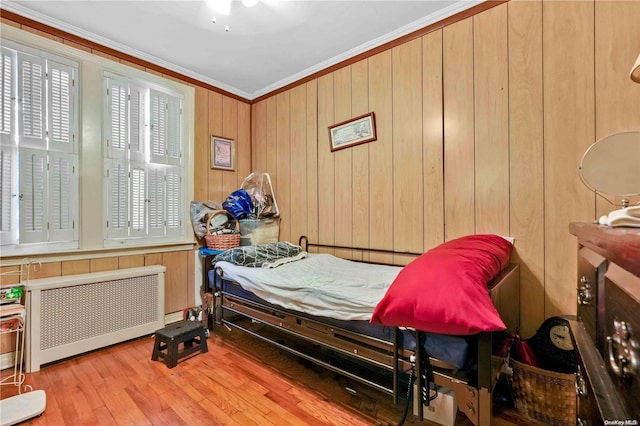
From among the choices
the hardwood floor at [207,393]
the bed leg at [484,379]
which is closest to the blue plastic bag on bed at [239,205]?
the hardwood floor at [207,393]

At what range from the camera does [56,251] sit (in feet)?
7.31

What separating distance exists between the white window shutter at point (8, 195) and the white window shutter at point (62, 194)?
0.65ft

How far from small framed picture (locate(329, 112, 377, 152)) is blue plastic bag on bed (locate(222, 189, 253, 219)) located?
1.09 meters

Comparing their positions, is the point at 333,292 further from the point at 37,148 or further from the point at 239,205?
the point at 37,148

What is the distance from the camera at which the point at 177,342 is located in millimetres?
2098

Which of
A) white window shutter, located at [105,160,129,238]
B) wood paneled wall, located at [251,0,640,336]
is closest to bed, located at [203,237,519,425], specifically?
wood paneled wall, located at [251,0,640,336]

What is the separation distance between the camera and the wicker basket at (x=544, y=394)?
4.44 feet

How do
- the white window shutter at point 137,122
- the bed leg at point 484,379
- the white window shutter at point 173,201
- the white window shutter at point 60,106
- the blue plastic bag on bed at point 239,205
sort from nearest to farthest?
the bed leg at point 484,379
the white window shutter at point 60,106
the white window shutter at point 137,122
the white window shutter at point 173,201
the blue plastic bag on bed at point 239,205

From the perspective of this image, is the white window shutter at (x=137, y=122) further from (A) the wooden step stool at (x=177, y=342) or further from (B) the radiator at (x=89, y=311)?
(A) the wooden step stool at (x=177, y=342)

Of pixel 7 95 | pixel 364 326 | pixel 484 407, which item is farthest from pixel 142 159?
pixel 484 407

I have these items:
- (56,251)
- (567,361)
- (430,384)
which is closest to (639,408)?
(430,384)

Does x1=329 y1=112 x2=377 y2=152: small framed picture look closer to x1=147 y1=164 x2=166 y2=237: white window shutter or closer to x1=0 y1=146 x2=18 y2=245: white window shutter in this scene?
x1=147 y1=164 x2=166 y2=237: white window shutter

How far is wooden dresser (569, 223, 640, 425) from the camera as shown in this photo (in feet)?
1.63

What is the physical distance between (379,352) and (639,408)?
39.5 inches
